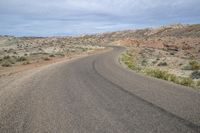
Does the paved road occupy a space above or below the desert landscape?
above

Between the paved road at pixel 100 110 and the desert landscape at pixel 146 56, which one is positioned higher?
the paved road at pixel 100 110

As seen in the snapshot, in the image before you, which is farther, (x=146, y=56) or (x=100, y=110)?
(x=146, y=56)

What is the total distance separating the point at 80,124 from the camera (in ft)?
26.2

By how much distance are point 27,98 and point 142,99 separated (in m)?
4.60

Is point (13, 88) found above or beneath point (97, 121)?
beneath

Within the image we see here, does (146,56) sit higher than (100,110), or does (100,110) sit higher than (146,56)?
(100,110)

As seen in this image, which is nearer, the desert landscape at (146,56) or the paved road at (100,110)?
the paved road at (100,110)

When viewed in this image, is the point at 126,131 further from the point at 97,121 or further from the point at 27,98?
the point at 27,98

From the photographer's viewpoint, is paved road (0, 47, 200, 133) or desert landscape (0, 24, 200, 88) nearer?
paved road (0, 47, 200, 133)

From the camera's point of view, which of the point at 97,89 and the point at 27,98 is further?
the point at 97,89

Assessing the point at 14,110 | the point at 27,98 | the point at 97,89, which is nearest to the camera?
the point at 14,110

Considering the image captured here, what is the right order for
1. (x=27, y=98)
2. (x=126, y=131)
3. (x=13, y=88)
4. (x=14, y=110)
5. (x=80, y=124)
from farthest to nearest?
(x=13, y=88) < (x=27, y=98) < (x=14, y=110) < (x=80, y=124) < (x=126, y=131)

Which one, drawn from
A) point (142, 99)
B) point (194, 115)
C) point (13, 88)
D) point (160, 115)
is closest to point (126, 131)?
point (160, 115)

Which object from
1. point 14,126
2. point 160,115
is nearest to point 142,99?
point 160,115
